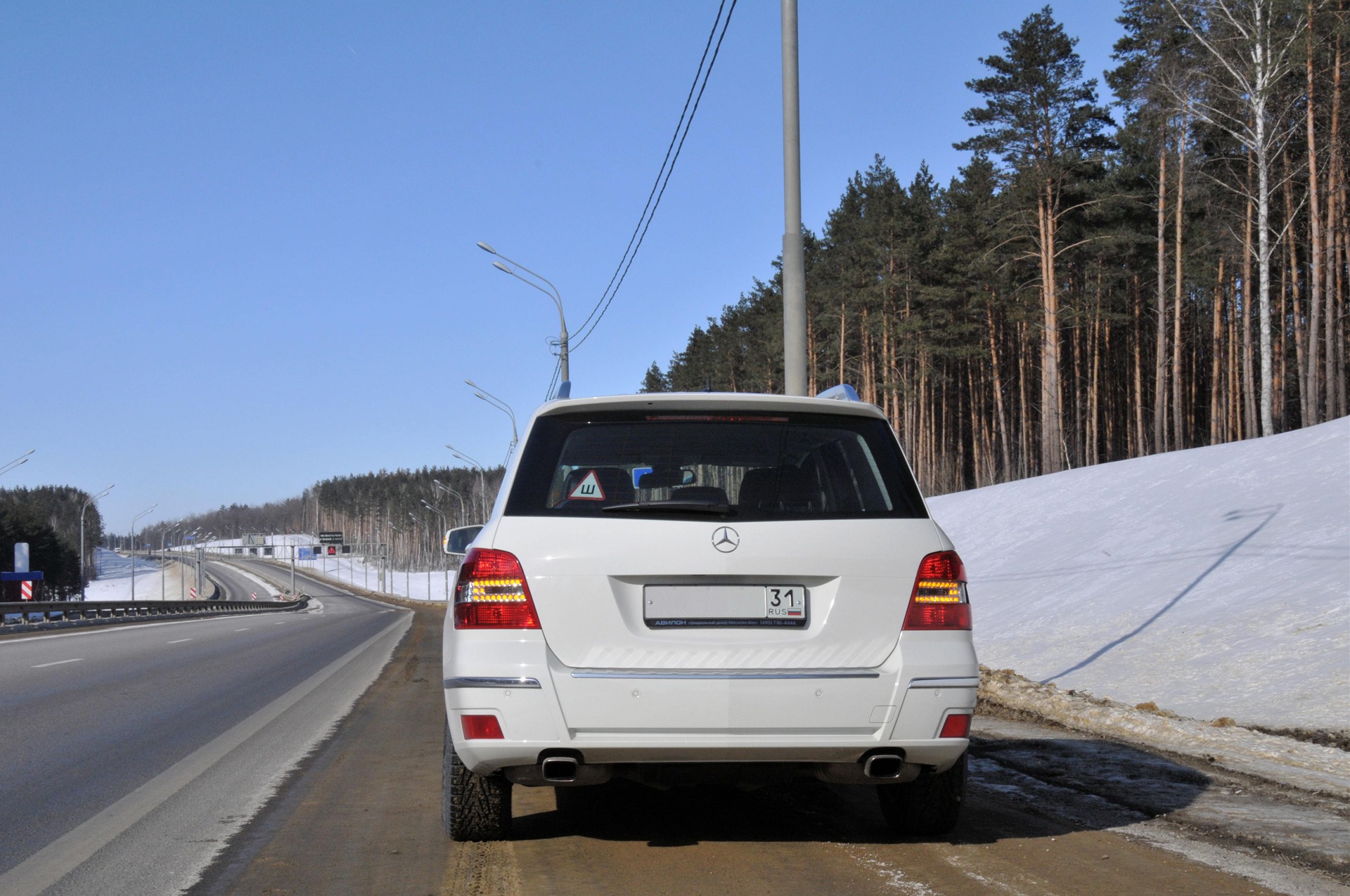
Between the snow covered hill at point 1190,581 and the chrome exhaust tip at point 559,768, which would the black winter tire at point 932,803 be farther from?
the snow covered hill at point 1190,581

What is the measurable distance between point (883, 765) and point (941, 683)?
372mm

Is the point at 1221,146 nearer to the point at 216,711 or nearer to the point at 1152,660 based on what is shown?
the point at 1152,660

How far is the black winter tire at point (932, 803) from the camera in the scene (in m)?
4.65

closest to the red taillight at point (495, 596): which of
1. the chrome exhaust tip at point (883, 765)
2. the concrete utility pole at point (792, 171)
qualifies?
the chrome exhaust tip at point (883, 765)

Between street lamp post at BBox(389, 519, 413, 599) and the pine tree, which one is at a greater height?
the pine tree

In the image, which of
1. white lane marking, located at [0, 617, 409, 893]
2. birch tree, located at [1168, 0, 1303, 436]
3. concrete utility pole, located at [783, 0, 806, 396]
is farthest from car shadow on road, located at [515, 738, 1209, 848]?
birch tree, located at [1168, 0, 1303, 436]

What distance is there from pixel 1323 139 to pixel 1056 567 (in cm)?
2054

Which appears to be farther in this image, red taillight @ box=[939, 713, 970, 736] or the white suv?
red taillight @ box=[939, 713, 970, 736]

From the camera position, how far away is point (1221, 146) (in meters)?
37.7

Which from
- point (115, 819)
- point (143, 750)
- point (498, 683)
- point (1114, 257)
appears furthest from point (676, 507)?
point (1114, 257)

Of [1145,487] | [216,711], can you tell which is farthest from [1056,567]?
[216,711]

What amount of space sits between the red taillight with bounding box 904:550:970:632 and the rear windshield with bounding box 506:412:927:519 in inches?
8.4

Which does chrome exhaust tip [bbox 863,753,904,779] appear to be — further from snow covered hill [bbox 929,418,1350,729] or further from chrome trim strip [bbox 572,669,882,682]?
snow covered hill [bbox 929,418,1350,729]

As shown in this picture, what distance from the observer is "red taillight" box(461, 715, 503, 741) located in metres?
4.05
